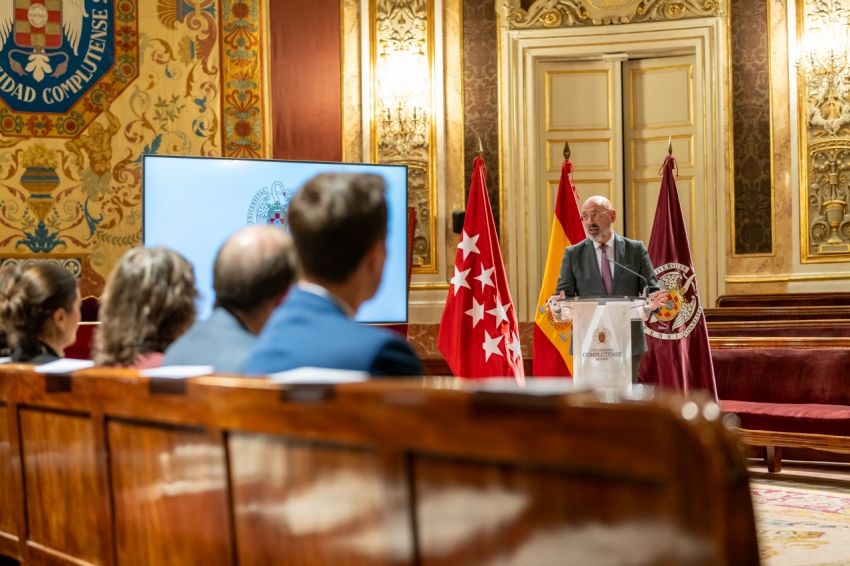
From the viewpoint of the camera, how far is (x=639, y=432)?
0.83m

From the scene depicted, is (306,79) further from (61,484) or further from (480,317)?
(61,484)

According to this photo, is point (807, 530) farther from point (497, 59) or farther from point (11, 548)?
point (497, 59)

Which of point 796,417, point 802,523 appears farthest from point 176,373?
point 796,417

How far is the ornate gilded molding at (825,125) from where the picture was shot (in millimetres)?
7043

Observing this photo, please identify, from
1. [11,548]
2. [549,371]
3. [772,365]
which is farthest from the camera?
[549,371]

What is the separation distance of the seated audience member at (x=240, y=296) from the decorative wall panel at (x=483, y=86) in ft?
18.5

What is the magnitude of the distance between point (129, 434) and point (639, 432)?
102 centimetres

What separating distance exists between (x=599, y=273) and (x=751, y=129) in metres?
3.68

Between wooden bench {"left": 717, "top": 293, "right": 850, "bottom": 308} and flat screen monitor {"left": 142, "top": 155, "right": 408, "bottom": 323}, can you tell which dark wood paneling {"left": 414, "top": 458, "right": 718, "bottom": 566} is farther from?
wooden bench {"left": 717, "top": 293, "right": 850, "bottom": 308}

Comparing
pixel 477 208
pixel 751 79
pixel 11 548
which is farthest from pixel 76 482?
pixel 751 79

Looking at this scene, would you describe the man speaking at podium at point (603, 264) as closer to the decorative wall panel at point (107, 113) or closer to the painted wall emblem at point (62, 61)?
the decorative wall panel at point (107, 113)

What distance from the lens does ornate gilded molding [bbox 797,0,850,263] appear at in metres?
7.04

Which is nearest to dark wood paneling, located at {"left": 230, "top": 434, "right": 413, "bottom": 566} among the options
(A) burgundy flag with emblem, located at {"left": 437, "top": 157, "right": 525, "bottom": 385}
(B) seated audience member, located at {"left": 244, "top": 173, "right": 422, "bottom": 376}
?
(B) seated audience member, located at {"left": 244, "top": 173, "right": 422, "bottom": 376}

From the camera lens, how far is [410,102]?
727 cm
